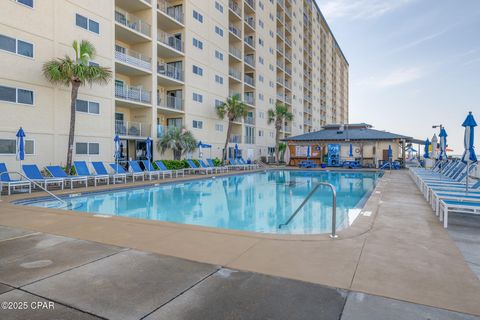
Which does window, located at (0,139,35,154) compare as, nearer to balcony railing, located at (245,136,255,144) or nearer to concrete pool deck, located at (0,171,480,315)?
concrete pool deck, located at (0,171,480,315)

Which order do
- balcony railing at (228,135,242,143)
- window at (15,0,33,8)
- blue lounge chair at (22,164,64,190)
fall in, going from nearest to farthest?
1. blue lounge chair at (22,164,64,190)
2. window at (15,0,33,8)
3. balcony railing at (228,135,242,143)

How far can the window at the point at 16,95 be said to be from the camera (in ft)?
45.3

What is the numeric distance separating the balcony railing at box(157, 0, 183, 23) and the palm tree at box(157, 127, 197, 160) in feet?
31.0

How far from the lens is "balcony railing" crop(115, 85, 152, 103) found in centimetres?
1980

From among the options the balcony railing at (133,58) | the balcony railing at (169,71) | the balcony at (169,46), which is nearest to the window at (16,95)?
the balcony railing at (133,58)

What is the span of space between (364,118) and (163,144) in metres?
128

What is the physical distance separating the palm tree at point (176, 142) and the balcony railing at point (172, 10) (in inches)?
372

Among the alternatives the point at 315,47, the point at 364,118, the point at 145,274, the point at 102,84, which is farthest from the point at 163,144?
the point at 364,118

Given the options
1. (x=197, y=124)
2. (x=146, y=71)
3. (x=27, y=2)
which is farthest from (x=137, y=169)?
(x=197, y=124)

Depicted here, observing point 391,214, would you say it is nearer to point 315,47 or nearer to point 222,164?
point 222,164

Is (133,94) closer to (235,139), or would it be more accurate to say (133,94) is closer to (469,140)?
(235,139)

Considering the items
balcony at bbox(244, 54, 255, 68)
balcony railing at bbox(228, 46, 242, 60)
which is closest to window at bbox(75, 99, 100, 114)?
balcony railing at bbox(228, 46, 242, 60)

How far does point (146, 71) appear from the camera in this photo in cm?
2130

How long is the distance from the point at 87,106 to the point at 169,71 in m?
8.36
